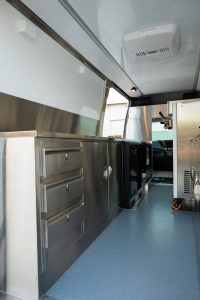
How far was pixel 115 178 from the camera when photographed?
281cm

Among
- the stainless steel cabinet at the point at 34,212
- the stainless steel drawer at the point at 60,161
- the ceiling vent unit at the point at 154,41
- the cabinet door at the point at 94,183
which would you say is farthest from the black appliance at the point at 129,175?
the stainless steel cabinet at the point at 34,212

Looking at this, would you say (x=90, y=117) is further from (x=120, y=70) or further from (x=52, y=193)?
(x=52, y=193)

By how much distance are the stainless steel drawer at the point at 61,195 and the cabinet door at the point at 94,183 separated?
181 mm

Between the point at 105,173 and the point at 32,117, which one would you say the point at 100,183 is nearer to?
the point at 105,173

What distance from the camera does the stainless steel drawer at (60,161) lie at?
1.37 metres

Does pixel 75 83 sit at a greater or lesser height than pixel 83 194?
greater

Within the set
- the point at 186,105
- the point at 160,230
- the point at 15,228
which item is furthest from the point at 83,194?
the point at 186,105

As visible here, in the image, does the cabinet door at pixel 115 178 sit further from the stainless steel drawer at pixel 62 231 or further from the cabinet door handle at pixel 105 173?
the stainless steel drawer at pixel 62 231

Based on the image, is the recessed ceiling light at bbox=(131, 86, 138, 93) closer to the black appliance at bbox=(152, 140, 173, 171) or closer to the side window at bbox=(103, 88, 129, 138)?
the side window at bbox=(103, 88, 129, 138)

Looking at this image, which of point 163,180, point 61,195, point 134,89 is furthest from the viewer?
point 163,180

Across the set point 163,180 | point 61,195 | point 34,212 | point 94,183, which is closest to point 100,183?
point 94,183

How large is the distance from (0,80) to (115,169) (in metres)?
1.71

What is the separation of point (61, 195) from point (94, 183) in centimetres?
66

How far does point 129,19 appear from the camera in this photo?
1971 millimetres
